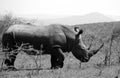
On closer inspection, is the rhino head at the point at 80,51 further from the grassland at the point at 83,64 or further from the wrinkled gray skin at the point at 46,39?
the grassland at the point at 83,64

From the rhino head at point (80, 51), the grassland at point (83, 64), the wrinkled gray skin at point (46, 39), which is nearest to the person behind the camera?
the grassland at point (83, 64)

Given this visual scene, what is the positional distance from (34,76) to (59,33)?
2.86 m

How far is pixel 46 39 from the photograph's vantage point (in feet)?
38.0

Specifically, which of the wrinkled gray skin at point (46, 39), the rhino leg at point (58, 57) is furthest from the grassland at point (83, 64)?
the wrinkled gray skin at point (46, 39)

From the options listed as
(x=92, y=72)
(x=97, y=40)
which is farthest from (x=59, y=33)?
(x=97, y=40)

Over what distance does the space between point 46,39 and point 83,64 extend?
2.37m

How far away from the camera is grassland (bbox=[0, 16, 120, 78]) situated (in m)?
9.55

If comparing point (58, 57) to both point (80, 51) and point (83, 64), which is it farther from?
point (83, 64)

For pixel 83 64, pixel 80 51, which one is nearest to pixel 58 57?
pixel 80 51

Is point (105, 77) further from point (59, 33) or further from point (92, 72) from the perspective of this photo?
point (59, 33)

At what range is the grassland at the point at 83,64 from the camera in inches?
376

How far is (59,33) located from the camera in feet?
38.5

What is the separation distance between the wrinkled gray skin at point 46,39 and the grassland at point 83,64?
1.53 ft

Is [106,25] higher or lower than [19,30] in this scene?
lower
